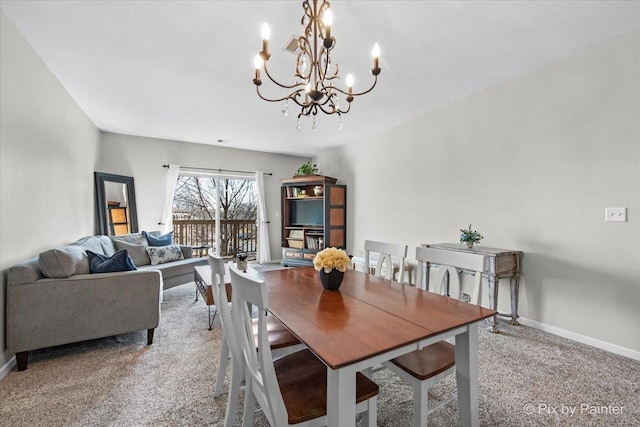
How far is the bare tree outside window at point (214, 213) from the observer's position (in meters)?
5.77

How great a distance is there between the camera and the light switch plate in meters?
2.33

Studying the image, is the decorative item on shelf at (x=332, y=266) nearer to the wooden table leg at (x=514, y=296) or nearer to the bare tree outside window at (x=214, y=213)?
the wooden table leg at (x=514, y=296)

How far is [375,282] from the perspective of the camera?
1.96 meters

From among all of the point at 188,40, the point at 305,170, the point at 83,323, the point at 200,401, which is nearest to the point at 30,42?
the point at 188,40

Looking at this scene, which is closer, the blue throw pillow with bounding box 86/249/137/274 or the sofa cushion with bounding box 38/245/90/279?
the sofa cushion with bounding box 38/245/90/279

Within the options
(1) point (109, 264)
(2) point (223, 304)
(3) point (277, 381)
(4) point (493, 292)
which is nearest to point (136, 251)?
(1) point (109, 264)

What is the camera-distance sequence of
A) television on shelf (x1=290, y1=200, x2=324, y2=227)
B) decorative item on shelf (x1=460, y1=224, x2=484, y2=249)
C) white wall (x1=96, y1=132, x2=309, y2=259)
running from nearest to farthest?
decorative item on shelf (x1=460, y1=224, x2=484, y2=249) < white wall (x1=96, y1=132, x2=309, y2=259) < television on shelf (x1=290, y1=200, x2=324, y2=227)

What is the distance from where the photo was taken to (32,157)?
8.16ft

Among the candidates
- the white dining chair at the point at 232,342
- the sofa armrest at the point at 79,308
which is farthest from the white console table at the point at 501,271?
the sofa armrest at the point at 79,308

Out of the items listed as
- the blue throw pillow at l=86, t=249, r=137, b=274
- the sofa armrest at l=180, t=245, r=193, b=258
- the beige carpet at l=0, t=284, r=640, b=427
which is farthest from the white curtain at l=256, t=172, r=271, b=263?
the blue throw pillow at l=86, t=249, r=137, b=274

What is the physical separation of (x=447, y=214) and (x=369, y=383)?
9.68 feet

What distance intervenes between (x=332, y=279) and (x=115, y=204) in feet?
15.1

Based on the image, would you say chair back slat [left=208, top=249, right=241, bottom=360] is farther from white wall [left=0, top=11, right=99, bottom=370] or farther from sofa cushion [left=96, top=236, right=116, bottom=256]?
sofa cushion [left=96, top=236, right=116, bottom=256]

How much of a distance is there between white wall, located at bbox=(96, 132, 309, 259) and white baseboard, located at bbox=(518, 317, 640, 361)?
5297 mm
